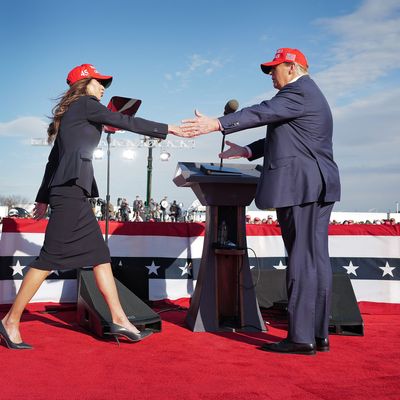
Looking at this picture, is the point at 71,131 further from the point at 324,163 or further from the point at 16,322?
the point at 324,163

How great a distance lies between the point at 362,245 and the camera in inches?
207

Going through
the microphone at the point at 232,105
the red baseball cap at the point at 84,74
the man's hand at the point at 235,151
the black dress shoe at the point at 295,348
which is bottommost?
the black dress shoe at the point at 295,348

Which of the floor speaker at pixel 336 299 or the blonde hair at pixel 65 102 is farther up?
the blonde hair at pixel 65 102

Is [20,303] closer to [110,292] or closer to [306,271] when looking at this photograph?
[110,292]

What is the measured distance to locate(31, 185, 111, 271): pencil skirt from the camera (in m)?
2.93

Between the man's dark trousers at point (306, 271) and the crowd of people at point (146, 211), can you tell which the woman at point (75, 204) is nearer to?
the man's dark trousers at point (306, 271)

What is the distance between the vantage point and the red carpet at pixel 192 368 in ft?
6.57

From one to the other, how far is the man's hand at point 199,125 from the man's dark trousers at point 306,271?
667 mm

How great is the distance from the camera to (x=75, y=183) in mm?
2924

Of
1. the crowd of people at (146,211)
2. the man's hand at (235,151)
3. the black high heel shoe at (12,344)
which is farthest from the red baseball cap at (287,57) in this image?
the crowd of people at (146,211)

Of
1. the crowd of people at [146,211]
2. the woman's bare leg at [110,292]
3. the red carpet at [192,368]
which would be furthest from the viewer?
the crowd of people at [146,211]

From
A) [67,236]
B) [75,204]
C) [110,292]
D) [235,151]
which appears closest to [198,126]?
[235,151]

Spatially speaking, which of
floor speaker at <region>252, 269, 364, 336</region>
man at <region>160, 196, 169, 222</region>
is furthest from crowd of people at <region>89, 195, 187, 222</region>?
floor speaker at <region>252, 269, 364, 336</region>

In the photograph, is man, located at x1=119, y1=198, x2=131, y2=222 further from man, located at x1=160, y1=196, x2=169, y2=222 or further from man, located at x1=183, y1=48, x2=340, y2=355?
man, located at x1=183, y1=48, x2=340, y2=355
